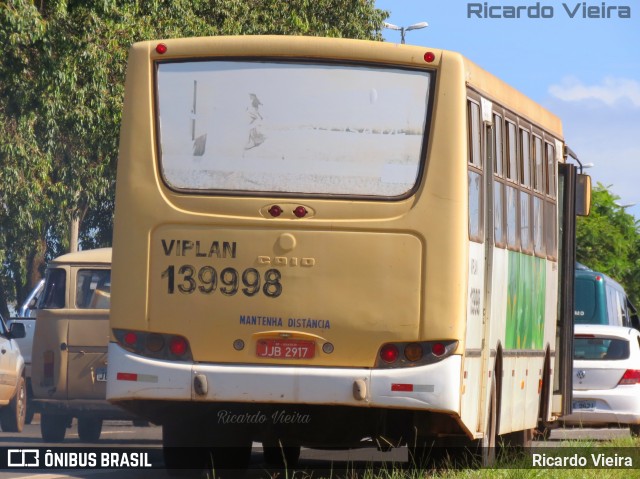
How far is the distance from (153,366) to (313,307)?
1.21 metres

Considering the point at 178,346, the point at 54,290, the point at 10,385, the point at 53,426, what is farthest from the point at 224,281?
the point at 10,385

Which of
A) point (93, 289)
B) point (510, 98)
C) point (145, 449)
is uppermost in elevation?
point (510, 98)

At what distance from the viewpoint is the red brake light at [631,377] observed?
2020 cm

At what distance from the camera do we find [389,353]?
11.2 metres

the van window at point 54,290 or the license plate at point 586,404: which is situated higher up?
the van window at point 54,290

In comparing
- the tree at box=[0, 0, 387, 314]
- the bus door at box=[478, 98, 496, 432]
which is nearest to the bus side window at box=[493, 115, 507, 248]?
the bus door at box=[478, 98, 496, 432]

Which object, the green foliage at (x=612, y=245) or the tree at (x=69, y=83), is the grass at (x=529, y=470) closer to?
the tree at (x=69, y=83)

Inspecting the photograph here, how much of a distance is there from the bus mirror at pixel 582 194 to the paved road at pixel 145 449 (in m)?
2.55

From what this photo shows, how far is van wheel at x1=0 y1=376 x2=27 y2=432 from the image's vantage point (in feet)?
67.3

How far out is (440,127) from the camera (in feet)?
37.6

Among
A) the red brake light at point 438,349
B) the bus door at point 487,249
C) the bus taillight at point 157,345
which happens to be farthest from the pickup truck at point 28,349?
the red brake light at point 438,349

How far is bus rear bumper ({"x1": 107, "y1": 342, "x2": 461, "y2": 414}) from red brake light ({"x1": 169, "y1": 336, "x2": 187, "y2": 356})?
0.30ft

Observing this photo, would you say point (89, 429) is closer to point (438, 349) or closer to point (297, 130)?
point (297, 130)

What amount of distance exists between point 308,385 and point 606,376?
32.3 feet
